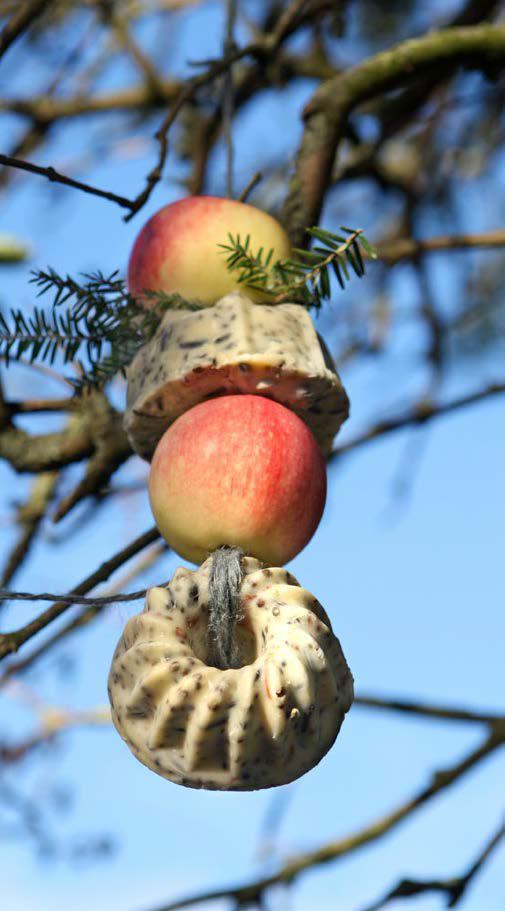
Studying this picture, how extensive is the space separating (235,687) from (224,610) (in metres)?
0.07

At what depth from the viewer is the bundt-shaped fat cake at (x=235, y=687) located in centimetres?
74

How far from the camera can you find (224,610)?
0.80 meters

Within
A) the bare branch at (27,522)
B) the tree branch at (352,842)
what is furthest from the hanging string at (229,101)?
the tree branch at (352,842)

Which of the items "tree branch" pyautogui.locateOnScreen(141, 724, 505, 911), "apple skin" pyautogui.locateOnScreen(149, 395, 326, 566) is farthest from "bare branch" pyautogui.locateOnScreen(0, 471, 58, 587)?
"apple skin" pyautogui.locateOnScreen(149, 395, 326, 566)

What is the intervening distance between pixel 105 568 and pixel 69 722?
123cm

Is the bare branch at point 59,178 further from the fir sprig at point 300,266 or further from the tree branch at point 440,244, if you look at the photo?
the tree branch at point 440,244

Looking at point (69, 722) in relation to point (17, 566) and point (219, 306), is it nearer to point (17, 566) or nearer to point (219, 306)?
point (17, 566)

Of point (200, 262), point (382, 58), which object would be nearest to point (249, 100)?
point (382, 58)

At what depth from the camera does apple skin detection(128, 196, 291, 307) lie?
3.28 feet

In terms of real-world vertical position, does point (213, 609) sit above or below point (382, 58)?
below

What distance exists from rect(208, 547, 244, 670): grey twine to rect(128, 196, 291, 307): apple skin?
284 millimetres

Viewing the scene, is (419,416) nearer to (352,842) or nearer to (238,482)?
(352,842)

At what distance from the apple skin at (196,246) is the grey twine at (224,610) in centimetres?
28

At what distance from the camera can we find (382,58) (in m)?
1.41
